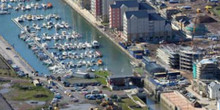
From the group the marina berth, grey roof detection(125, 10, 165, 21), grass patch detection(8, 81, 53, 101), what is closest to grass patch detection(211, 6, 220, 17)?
grey roof detection(125, 10, 165, 21)

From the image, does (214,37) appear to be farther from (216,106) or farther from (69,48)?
(216,106)

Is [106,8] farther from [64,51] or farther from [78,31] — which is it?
[64,51]

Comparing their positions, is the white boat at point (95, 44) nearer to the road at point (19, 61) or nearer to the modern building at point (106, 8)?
the road at point (19, 61)

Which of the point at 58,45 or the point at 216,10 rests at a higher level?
the point at 216,10

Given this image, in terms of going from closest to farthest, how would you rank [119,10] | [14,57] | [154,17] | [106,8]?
1. [14,57]
2. [154,17]
3. [119,10]
4. [106,8]

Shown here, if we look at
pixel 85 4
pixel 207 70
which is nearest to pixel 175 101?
pixel 207 70

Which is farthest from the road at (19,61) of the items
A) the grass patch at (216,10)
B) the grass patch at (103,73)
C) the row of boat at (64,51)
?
the grass patch at (216,10)
